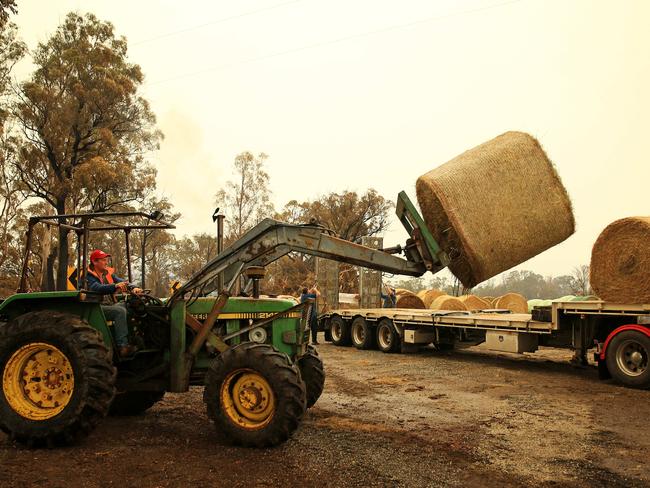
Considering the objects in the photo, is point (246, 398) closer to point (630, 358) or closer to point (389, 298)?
point (630, 358)

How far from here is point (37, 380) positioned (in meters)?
6.08

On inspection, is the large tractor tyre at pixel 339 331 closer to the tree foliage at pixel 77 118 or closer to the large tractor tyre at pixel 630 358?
the large tractor tyre at pixel 630 358

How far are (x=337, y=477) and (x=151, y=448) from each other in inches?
75.3

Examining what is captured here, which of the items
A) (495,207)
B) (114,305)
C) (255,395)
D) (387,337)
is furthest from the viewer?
(387,337)

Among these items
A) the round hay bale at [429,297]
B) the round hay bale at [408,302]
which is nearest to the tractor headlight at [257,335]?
the round hay bale at [408,302]

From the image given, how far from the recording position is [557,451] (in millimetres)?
5824

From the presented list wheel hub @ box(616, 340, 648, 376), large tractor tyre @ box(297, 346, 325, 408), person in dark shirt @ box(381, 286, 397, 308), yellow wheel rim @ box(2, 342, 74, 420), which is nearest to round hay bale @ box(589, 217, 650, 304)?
wheel hub @ box(616, 340, 648, 376)

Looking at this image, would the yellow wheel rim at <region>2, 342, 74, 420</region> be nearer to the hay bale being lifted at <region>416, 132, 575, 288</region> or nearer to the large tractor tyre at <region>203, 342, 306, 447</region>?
the large tractor tyre at <region>203, 342, 306, 447</region>

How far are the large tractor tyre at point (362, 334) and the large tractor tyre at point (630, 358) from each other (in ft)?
22.2

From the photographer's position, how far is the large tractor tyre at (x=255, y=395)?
559 cm

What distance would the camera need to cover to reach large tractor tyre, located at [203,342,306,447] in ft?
18.3

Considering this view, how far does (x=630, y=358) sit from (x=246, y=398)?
6961 mm

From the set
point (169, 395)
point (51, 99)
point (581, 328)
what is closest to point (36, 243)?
point (51, 99)

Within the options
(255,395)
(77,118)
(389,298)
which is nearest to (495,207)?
(255,395)
